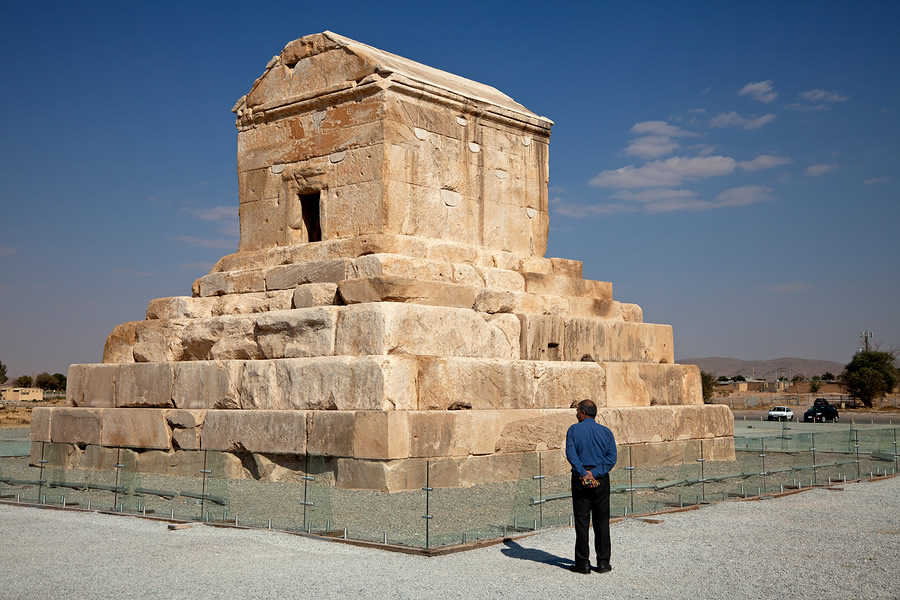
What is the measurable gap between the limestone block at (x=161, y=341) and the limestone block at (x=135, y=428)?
79cm

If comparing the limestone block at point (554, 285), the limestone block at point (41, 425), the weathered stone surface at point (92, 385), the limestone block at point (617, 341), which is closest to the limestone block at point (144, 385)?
the weathered stone surface at point (92, 385)

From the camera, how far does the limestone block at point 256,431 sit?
33.6 feet

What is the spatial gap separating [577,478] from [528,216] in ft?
23.6

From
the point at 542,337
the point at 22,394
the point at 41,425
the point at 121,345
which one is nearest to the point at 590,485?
the point at 542,337

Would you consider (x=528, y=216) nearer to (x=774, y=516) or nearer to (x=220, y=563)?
(x=774, y=516)

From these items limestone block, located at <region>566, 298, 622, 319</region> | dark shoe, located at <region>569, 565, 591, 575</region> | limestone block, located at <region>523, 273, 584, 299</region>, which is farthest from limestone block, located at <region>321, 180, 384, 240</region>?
dark shoe, located at <region>569, 565, 591, 575</region>

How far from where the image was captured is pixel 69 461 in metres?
12.6

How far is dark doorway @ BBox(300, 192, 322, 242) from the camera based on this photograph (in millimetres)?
12680

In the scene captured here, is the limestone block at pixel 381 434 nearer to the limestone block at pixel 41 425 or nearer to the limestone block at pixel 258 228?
the limestone block at pixel 258 228

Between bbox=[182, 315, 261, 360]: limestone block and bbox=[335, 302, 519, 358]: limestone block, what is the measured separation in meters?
1.54

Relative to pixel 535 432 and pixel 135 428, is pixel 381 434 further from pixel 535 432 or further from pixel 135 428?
pixel 135 428

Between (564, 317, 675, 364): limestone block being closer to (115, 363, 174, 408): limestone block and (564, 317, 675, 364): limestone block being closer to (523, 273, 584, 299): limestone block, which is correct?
(523, 273, 584, 299): limestone block

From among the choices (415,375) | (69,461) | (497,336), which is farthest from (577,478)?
(69,461)

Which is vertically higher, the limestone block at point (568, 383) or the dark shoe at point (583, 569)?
the limestone block at point (568, 383)
